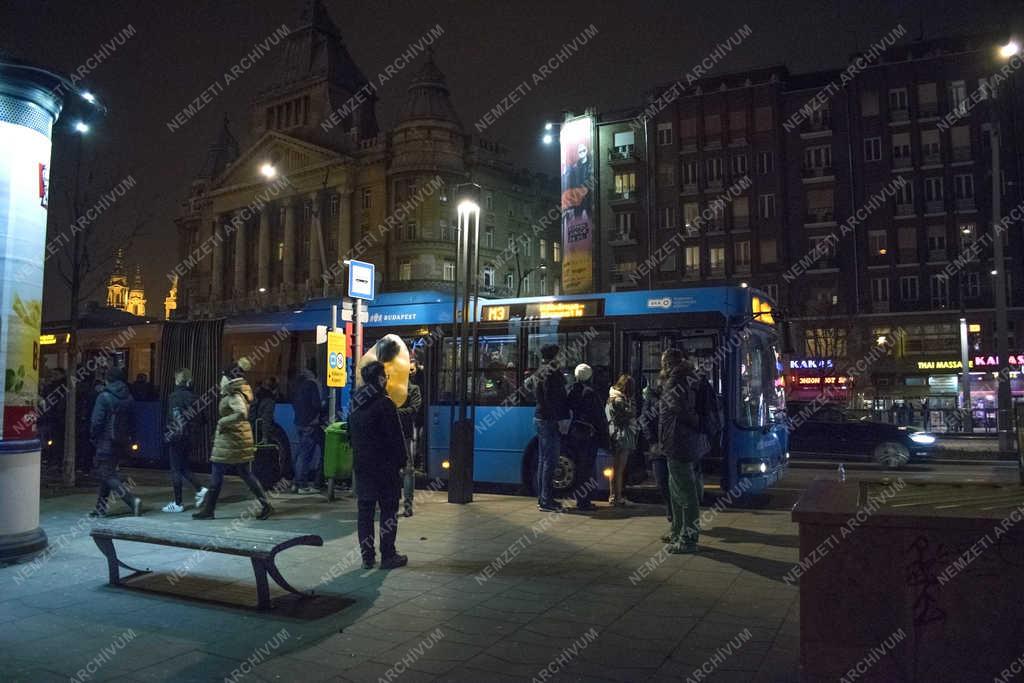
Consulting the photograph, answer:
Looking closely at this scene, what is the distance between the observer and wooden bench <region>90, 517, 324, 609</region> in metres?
5.68

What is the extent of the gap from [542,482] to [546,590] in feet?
12.7

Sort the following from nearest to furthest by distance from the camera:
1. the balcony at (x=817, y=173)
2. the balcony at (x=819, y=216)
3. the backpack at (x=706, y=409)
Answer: the backpack at (x=706, y=409) → the balcony at (x=819, y=216) → the balcony at (x=817, y=173)

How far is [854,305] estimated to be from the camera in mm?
50562

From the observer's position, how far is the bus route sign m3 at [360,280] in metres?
11.3

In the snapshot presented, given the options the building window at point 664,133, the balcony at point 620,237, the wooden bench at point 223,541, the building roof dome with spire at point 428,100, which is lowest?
the wooden bench at point 223,541

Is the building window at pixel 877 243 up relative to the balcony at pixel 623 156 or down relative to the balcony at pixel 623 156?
down

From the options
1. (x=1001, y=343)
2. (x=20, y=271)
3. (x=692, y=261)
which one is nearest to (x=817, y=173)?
(x=692, y=261)

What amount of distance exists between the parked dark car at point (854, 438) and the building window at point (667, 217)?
37706mm

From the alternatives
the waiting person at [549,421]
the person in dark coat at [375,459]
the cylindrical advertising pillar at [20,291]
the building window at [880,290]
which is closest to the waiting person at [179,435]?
the cylindrical advertising pillar at [20,291]

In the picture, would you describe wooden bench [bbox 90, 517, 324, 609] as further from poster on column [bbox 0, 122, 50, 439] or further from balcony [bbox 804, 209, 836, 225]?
balcony [bbox 804, 209, 836, 225]

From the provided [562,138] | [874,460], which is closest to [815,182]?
[562,138]

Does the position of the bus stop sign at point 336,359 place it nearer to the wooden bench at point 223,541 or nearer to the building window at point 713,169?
the wooden bench at point 223,541

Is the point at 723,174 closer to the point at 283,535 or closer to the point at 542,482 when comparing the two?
the point at 542,482

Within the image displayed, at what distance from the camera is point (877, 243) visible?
168 ft
